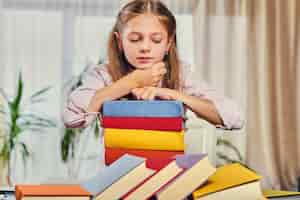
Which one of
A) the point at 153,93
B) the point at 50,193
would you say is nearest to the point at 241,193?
the point at 50,193

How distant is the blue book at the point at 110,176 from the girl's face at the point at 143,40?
2.99 ft

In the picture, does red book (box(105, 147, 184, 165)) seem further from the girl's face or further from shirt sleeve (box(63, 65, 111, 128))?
the girl's face

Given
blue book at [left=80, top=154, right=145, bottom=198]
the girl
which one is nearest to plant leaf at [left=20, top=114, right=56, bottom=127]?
the girl

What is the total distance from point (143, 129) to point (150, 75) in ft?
1.20

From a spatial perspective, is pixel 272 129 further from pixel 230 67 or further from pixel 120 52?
pixel 120 52

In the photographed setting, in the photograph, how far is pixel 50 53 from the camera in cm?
330

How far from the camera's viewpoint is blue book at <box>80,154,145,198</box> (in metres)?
1.09

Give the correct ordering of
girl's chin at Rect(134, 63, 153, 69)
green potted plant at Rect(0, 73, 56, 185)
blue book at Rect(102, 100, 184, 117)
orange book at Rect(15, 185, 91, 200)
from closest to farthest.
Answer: orange book at Rect(15, 185, 91, 200) < blue book at Rect(102, 100, 184, 117) < girl's chin at Rect(134, 63, 153, 69) < green potted plant at Rect(0, 73, 56, 185)

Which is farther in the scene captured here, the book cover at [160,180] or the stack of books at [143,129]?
the stack of books at [143,129]

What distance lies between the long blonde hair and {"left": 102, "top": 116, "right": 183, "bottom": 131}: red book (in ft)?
0.95

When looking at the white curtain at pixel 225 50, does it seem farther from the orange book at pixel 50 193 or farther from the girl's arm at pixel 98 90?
the orange book at pixel 50 193

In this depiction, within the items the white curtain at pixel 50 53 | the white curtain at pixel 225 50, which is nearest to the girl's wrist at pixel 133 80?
the white curtain at pixel 50 53

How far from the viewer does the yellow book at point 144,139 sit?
169cm

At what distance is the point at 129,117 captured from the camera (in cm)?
176
